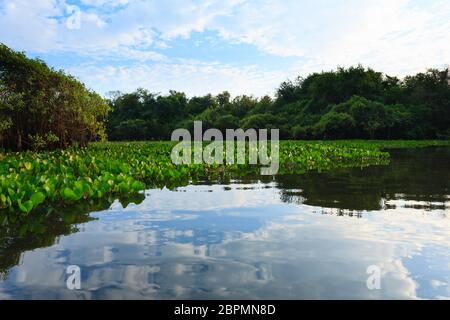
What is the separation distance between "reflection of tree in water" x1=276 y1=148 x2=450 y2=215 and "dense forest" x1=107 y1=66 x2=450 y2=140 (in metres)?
26.4

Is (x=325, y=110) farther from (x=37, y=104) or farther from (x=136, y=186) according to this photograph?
(x=136, y=186)

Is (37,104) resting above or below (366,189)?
above

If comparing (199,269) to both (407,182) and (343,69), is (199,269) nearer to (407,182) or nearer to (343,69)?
(407,182)

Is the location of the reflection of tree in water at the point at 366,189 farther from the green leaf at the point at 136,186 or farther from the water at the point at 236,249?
the green leaf at the point at 136,186

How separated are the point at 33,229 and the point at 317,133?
35.1m

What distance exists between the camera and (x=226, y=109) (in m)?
53.4

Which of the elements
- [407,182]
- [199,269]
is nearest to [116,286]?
[199,269]

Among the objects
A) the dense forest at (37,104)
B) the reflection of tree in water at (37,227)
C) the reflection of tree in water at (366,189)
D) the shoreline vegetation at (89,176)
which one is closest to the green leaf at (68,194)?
the shoreline vegetation at (89,176)

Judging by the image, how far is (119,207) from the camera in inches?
279

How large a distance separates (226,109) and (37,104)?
38.4 meters

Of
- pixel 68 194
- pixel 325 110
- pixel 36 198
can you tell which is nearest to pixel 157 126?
pixel 325 110

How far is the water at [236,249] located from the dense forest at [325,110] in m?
32.1
